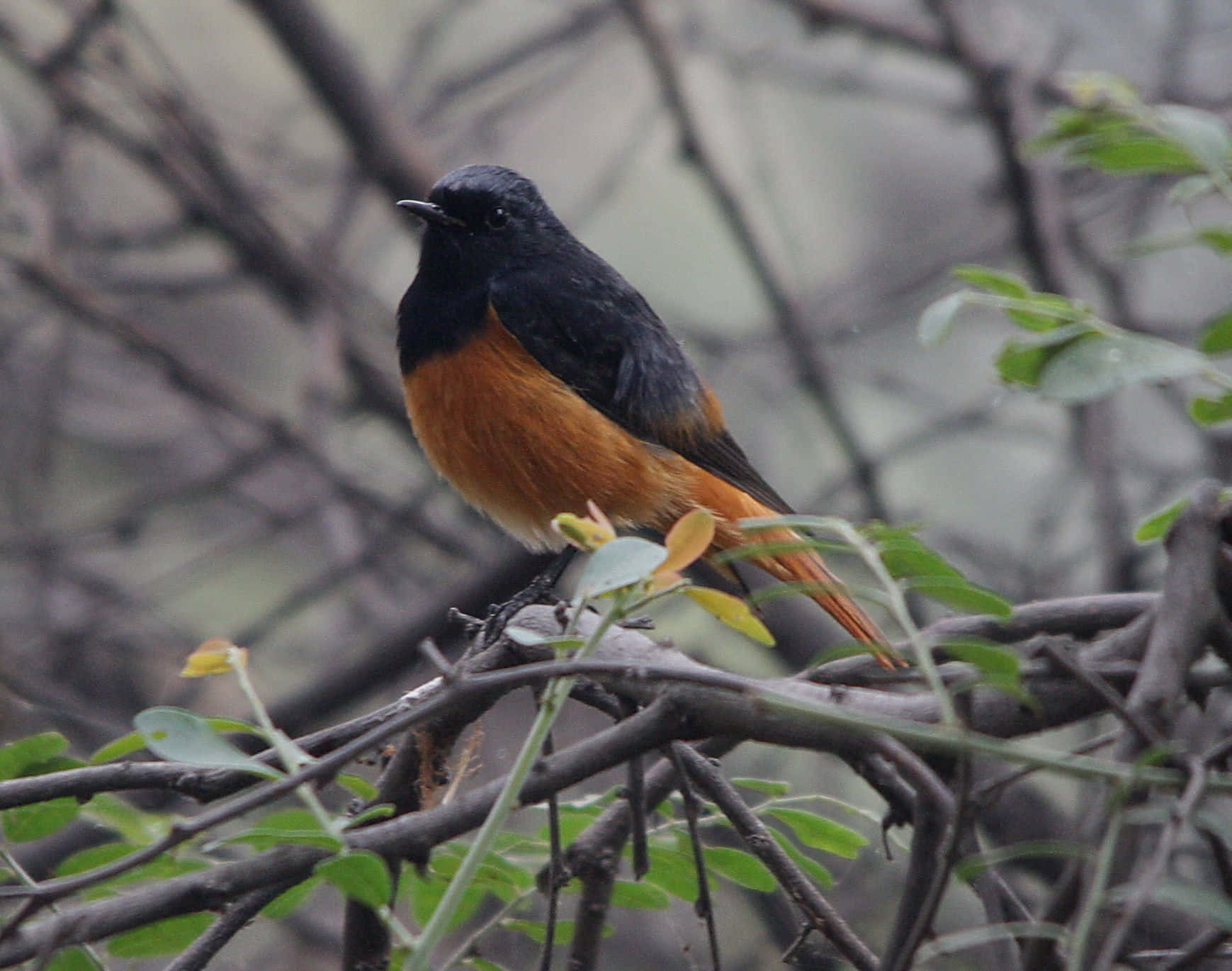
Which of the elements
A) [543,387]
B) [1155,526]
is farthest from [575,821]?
[543,387]

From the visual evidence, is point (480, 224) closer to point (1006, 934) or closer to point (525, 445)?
point (525, 445)

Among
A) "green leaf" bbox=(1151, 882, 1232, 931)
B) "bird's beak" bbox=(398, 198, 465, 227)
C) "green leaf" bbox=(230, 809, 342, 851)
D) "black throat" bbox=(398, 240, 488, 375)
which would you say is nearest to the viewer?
"green leaf" bbox=(1151, 882, 1232, 931)

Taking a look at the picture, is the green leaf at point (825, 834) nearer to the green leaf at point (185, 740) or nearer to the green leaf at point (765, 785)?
the green leaf at point (765, 785)

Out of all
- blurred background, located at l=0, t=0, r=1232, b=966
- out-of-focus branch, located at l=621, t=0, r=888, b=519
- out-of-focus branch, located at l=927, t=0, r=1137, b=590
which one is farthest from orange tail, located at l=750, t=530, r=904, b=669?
out-of-focus branch, located at l=621, t=0, r=888, b=519

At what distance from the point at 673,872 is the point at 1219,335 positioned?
793mm

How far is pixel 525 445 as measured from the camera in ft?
9.98

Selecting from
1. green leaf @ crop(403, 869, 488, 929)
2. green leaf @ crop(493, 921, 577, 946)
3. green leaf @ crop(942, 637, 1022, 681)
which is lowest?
green leaf @ crop(493, 921, 577, 946)

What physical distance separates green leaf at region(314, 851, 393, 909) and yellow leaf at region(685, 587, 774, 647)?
1.00 ft

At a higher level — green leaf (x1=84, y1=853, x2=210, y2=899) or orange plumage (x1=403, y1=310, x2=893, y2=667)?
green leaf (x1=84, y1=853, x2=210, y2=899)

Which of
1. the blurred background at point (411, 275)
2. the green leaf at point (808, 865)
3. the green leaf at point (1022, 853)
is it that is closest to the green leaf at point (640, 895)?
the green leaf at point (808, 865)

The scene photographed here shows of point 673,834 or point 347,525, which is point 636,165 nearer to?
point 347,525

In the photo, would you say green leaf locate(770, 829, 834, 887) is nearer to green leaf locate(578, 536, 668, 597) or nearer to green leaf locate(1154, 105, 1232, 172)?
green leaf locate(578, 536, 668, 597)

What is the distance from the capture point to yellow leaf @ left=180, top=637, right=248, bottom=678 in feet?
4.04

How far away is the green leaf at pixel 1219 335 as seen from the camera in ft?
3.59
